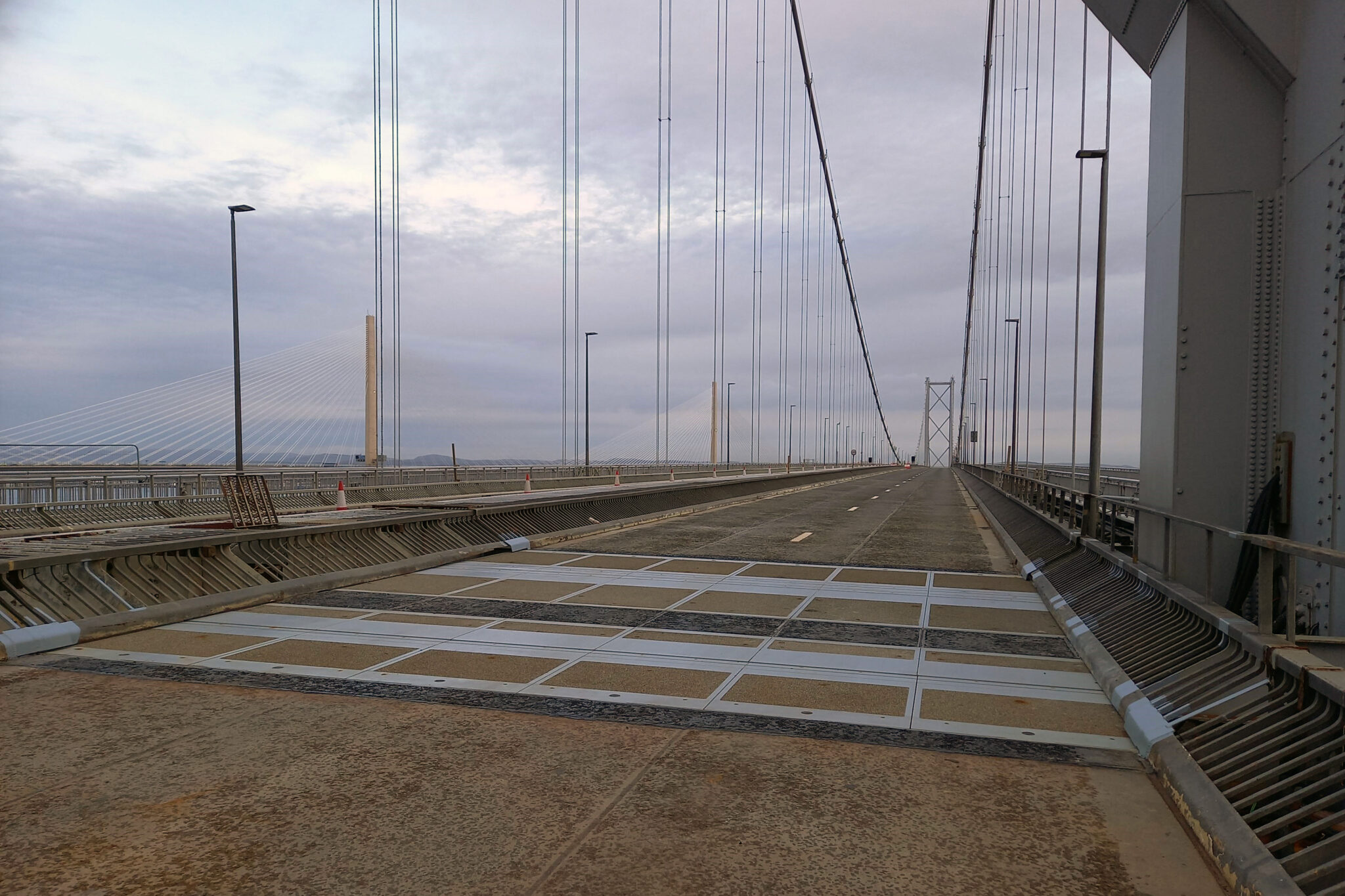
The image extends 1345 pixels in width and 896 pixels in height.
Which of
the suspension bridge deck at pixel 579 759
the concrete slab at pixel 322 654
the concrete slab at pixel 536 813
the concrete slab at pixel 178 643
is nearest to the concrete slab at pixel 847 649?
the suspension bridge deck at pixel 579 759

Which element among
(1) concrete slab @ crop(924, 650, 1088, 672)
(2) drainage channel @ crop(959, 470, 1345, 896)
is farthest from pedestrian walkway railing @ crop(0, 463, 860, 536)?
(2) drainage channel @ crop(959, 470, 1345, 896)

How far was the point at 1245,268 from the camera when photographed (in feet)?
26.0

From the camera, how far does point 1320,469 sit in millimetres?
6832

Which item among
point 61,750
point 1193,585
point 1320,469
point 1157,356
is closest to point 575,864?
point 61,750

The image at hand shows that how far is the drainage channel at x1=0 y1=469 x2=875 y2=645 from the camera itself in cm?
792

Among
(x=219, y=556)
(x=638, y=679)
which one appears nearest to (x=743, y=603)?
(x=638, y=679)

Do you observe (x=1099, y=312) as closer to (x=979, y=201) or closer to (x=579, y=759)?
(x=579, y=759)

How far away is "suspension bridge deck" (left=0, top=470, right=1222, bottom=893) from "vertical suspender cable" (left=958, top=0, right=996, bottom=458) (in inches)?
2196

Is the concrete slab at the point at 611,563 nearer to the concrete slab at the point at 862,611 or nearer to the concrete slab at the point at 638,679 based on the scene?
the concrete slab at the point at 862,611

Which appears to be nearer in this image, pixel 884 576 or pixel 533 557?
pixel 884 576

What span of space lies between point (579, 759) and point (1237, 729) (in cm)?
344

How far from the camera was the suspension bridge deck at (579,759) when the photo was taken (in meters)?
3.72

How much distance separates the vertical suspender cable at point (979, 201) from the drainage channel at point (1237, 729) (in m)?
55.3

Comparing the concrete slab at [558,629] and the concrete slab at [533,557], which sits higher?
the concrete slab at [558,629]
